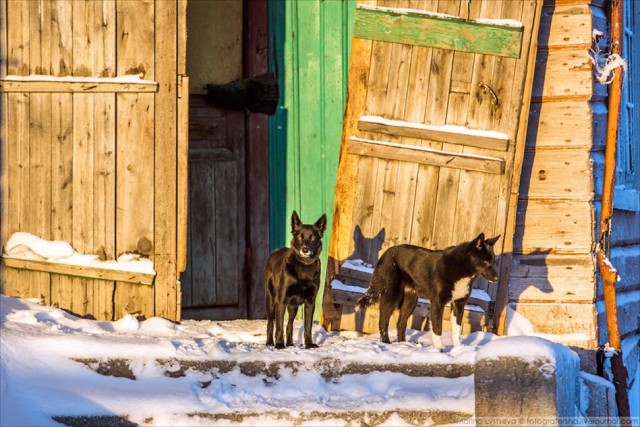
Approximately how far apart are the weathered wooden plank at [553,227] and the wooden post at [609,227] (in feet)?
0.45

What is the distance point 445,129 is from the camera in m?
7.89

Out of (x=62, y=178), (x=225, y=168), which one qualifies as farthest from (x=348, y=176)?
(x=62, y=178)

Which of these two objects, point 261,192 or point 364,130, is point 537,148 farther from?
point 261,192

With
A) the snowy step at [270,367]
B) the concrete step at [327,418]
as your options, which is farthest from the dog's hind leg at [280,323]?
the concrete step at [327,418]

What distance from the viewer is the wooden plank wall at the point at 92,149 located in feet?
26.1

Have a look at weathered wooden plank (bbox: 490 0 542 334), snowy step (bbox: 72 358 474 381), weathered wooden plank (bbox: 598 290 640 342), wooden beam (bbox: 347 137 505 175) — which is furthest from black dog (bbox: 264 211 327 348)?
weathered wooden plank (bbox: 598 290 640 342)

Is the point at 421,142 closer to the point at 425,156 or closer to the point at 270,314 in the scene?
the point at 425,156

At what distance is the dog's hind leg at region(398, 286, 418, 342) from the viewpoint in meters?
7.52

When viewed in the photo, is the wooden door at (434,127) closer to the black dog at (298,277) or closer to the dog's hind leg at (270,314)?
the dog's hind leg at (270,314)

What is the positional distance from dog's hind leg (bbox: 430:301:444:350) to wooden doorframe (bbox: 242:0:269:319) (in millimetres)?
2513

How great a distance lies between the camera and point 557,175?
8.20 metres

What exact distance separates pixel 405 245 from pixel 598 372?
185 cm

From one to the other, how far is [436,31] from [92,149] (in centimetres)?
276

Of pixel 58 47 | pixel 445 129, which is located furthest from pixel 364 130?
pixel 58 47
